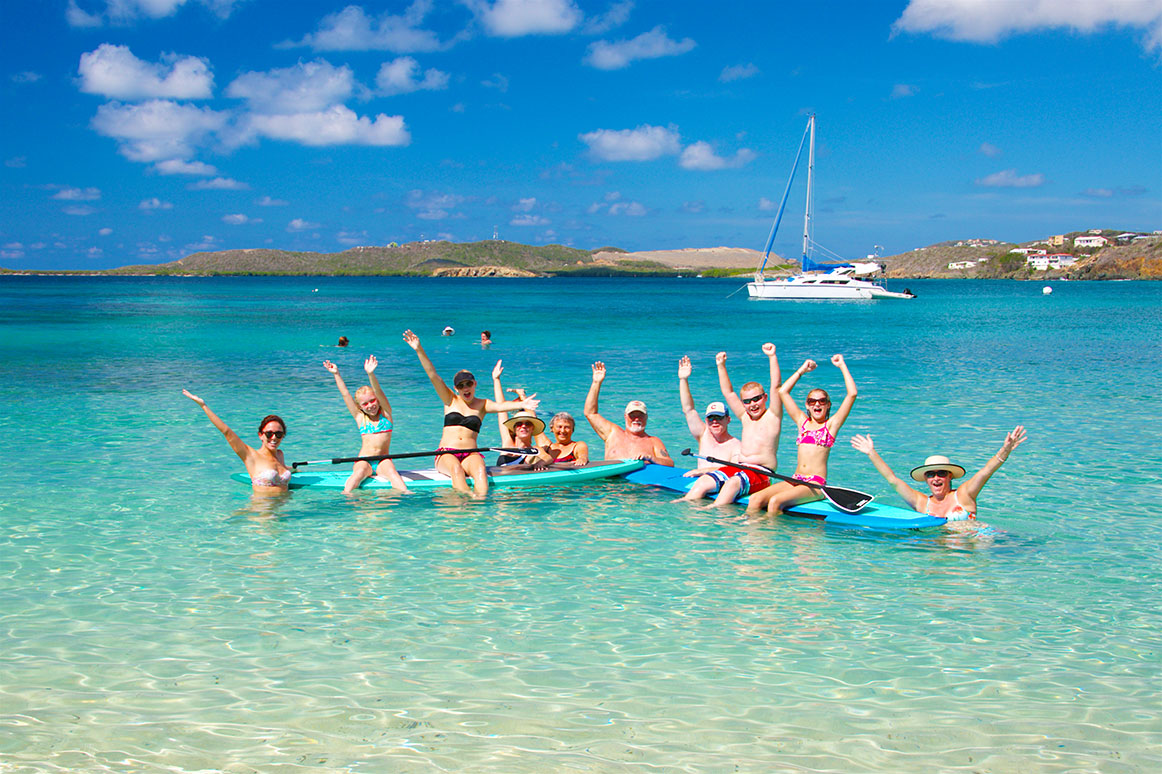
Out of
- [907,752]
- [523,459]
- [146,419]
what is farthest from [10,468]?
[907,752]

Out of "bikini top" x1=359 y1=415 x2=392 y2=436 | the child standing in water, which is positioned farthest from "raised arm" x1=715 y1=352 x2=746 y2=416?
"bikini top" x1=359 y1=415 x2=392 y2=436

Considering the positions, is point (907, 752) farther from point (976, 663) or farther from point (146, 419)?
point (146, 419)

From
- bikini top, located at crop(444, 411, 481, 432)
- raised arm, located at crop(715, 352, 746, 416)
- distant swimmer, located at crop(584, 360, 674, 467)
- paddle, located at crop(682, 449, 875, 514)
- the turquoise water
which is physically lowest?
the turquoise water

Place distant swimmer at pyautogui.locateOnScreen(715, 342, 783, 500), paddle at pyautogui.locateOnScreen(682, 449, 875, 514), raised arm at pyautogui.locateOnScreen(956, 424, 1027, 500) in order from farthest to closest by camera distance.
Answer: distant swimmer at pyautogui.locateOnScreen(715, 342, 783, 500) → paddle at pyautogui.locateOnScreen(682, 449, 875, 514) → raised arm at pyautogui.locateOnScreen(956, 424, 1027, 500)

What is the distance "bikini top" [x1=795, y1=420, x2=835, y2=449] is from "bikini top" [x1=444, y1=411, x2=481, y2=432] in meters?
4.09

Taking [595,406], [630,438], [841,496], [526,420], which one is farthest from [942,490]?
[526,420]

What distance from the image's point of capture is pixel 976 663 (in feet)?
21.1

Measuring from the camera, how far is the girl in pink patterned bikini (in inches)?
395

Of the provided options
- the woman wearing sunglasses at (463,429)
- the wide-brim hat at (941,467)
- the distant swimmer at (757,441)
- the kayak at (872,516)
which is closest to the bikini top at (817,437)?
the distant swimmer at (757,441)

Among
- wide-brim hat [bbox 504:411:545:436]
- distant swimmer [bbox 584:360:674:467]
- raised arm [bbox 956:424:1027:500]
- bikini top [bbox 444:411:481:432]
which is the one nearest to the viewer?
raised arm [bbox 956:424:1027:500]

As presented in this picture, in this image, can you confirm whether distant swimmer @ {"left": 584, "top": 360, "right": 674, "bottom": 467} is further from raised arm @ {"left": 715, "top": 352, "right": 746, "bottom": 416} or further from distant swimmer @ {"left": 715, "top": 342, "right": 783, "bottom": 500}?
distant swimmer @ {"left": 715, "top": 342, "right": 783, "bottom": 500}

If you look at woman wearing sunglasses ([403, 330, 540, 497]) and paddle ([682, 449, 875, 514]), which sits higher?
woman wearing sunglasses ([403, 330, 540, 497])

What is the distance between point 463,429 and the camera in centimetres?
1150

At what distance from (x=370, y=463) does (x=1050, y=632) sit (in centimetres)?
788
